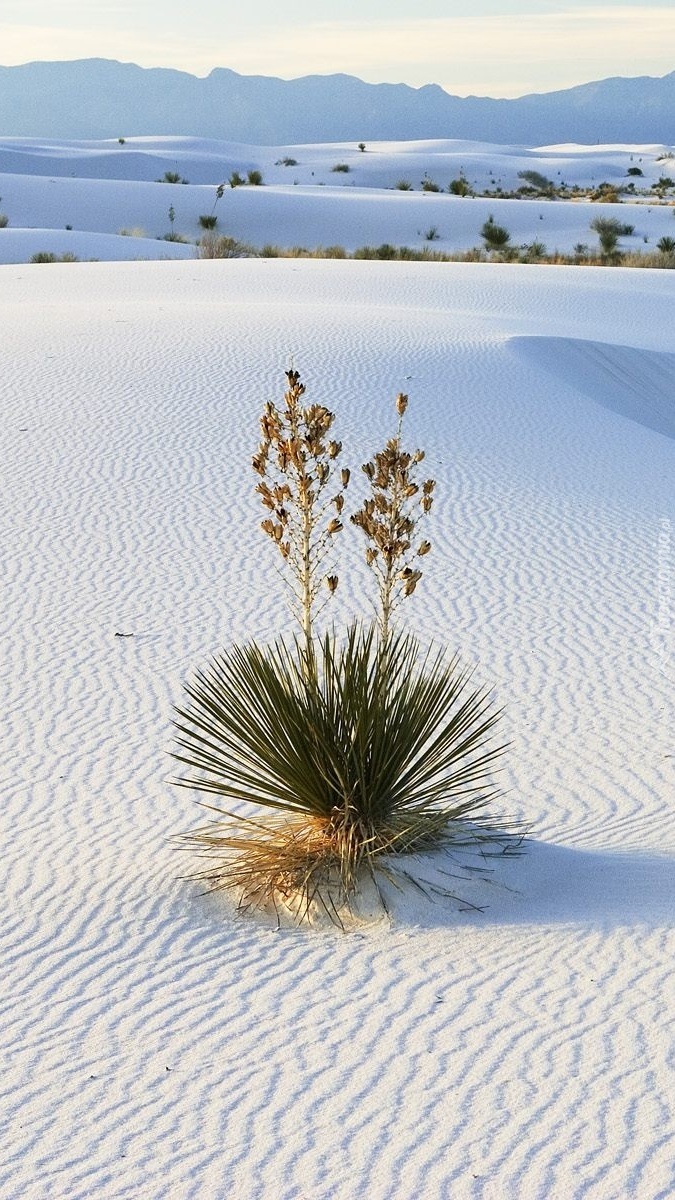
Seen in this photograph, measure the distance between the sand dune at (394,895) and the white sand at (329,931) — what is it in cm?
1

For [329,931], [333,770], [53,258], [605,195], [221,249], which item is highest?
[605,195]

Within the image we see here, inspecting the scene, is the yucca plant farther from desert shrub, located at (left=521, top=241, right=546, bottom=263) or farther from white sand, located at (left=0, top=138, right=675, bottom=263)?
desert shrub, located at (left=521, top=241, right=546, bottom=263)

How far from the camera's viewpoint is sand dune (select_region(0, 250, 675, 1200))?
3465 millimetres

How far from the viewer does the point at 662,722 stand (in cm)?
662

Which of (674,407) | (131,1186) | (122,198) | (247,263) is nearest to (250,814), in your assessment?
(131,1186)

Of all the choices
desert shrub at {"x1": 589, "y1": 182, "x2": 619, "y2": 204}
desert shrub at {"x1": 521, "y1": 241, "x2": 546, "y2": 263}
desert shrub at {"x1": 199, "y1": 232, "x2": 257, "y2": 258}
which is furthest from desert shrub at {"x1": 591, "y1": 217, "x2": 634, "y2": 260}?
desert shrub at {"x1": 589, "y1": 182, "x2": 619, "y2": 204}

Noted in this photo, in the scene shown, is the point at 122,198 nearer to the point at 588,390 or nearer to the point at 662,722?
the point at 588,390

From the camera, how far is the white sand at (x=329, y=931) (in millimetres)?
3465

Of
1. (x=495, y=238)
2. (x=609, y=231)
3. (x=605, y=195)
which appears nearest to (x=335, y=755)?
(x=495, y=238)

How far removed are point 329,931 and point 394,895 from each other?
0.25m

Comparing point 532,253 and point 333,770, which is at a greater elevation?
point 532,253

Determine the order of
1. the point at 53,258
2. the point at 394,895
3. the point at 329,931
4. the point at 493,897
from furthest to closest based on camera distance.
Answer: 1. the point at 53,258
2. the point at 493,897
3. the point at 394,895
4. the point at 329,931

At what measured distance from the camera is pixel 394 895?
4691 mm

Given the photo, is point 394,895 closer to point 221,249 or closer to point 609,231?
point 221,249
